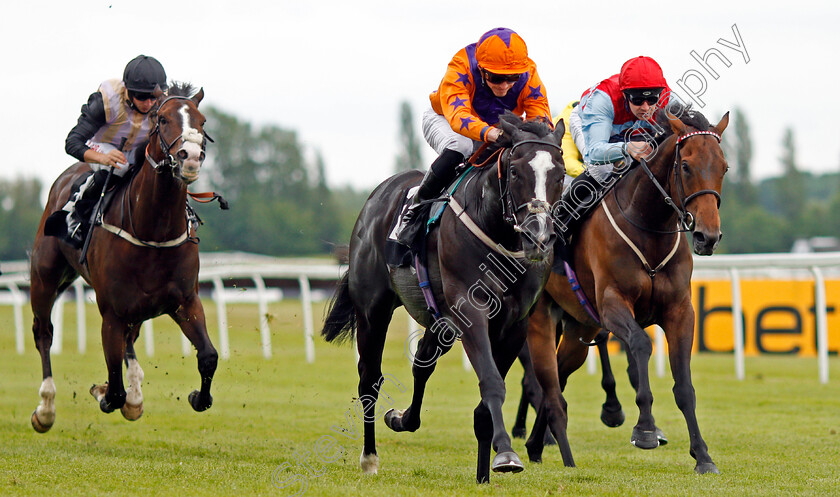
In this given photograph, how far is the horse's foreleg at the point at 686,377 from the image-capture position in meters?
5.45

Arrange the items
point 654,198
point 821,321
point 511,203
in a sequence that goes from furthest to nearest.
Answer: point 821,321 → point 654,198 → point 511,203

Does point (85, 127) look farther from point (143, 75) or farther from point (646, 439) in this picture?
point (646, 439)

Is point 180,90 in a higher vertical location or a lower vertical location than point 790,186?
higher

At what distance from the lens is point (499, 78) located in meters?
5.56

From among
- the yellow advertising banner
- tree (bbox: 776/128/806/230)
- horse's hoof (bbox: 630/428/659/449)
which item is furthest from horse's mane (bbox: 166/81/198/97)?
tree (bbox: 776/128/806/230)

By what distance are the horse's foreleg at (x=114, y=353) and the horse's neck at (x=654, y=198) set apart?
3.14m

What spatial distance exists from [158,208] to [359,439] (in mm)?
2426

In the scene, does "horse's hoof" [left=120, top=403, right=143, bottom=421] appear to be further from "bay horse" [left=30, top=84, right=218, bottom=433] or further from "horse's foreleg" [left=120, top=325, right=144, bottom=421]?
"bay horse" [left=30, top=84, right=218, bottom=433]

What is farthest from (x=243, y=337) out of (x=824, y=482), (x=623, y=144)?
(x=824, y=482)

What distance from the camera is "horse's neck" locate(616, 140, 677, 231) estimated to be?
231 inches

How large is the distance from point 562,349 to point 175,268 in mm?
2754

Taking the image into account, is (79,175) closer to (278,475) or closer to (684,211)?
(278,475)

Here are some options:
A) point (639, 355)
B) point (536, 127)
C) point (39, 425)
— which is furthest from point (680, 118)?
point (39, 425)

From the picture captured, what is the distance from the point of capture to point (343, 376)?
1188cm
